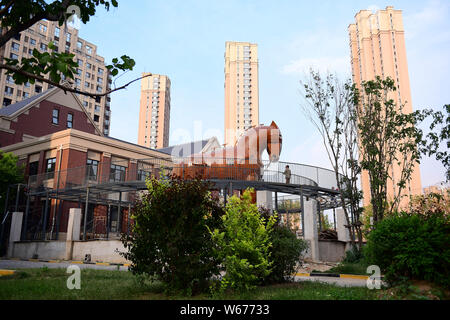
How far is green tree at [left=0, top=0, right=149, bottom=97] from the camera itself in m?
4.75

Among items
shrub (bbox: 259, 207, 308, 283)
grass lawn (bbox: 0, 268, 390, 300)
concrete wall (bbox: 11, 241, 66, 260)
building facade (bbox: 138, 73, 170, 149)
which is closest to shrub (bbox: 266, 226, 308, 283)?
shrub (bbox: 259, 207, 308, 283)

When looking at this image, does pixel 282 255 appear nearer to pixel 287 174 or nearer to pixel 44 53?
pixel 44 53

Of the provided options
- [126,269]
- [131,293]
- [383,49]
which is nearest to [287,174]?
[126,269]

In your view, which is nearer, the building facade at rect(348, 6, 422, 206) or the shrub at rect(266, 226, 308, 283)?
the shrub at rect(266, 226, 308, 283)

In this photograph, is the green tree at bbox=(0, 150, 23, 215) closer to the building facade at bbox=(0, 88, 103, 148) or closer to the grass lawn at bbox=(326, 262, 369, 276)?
the building facade at bbox=(0, 88, 103, 148)

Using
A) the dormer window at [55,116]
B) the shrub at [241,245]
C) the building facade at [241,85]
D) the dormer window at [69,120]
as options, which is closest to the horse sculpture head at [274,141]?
the shrub at [241,245]

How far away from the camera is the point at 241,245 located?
8125mm

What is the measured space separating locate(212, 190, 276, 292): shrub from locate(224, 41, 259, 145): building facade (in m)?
134

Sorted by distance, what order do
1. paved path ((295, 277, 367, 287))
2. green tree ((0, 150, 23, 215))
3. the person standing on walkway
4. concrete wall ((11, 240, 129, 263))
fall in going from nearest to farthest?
paved path ((295, 277, 367, 287)), concrete wall ((11, 240, 129, 263)), the person standing on walkway, green tree ((0, 150, 23, 215))

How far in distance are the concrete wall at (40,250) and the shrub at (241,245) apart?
18.5 metres

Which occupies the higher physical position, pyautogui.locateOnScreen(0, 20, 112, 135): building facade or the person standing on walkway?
pyautogui.locateOnScreen(0, 20, 112, 135): building facade

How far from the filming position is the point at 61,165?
31.8 metres

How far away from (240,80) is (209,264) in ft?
484

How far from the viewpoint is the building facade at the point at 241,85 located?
14638 centimetres
